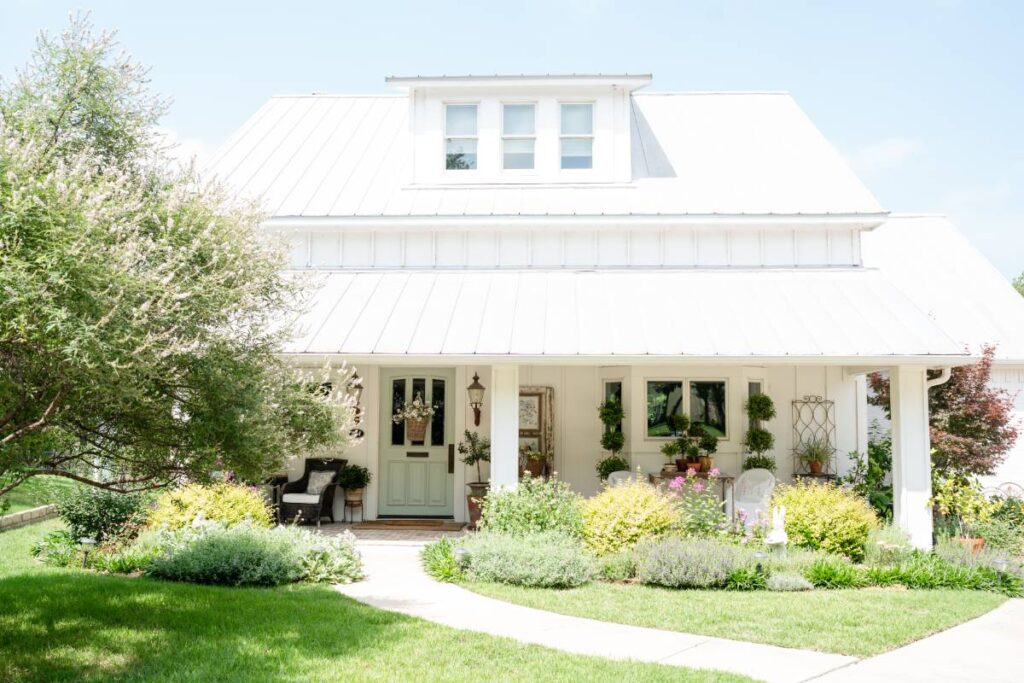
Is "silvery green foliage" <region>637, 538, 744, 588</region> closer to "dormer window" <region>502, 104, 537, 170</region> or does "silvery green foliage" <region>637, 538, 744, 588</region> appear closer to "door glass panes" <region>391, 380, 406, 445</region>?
"door glass panes" <region>391, 380, 406, 445</region>

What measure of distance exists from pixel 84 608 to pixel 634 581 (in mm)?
5992

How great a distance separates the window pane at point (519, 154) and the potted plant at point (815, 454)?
7.31 meters

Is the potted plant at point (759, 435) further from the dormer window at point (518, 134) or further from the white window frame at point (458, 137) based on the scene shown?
the white window frame at point (458, 137)

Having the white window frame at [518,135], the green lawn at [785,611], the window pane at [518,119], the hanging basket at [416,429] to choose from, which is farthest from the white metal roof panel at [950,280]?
the hanging basket at [416,429]

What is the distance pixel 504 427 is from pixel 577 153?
237 inches

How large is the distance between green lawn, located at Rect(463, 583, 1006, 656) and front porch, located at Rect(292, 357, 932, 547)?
192 inches

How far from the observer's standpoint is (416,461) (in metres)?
13.8

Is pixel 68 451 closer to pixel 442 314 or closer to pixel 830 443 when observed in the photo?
pixel 442 314

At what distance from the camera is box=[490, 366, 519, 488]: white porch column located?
10.7 metres

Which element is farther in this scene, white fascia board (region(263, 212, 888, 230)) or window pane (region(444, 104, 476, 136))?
window pane (region(444, 104, 476, 136))

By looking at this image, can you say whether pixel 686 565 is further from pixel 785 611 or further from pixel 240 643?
pixel 240 643

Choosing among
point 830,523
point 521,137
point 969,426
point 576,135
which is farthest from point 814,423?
point 521,137

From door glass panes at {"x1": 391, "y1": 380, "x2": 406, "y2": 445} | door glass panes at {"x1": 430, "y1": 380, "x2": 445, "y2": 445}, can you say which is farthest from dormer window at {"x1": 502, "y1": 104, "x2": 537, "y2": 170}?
door glass panes at {"x1": 391, "y1": 380, "x2": 406, "y2": 445}

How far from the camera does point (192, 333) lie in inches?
207
